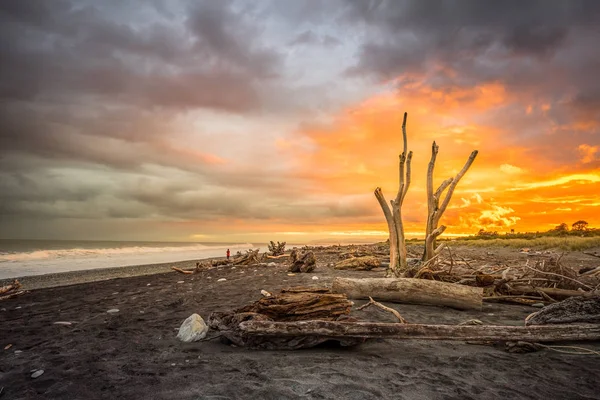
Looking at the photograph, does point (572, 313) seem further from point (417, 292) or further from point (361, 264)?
point (361, 264)

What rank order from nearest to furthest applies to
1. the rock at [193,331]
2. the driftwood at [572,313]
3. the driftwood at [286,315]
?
1. the driftwood at [286,315]
2. the driftwood at [572,313]
3. the rock at [193,331]

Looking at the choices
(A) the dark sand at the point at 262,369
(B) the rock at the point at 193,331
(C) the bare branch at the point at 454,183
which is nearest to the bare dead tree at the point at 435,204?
(C) the bare branch at the point at 454,183

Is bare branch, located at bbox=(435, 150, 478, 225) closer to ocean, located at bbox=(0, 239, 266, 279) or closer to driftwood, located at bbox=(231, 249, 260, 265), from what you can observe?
driftwood, located at bbox=(231, 249, 260, 265)

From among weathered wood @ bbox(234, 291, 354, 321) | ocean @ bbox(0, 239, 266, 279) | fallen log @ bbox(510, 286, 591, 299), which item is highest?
weathered wood @ bbox(234, 291, 354, 321)

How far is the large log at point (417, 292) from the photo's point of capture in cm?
584

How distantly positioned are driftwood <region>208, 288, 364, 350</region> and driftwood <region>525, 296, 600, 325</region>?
2.65 meters

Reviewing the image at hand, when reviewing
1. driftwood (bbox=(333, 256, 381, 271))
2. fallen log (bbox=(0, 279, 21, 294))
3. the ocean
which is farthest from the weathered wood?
the ocean

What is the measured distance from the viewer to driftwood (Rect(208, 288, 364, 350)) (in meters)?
3.69

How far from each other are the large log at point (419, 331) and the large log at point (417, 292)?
2177 millimetres

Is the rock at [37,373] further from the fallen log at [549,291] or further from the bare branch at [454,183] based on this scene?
the bare branch at [454,183]

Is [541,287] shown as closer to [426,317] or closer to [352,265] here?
[426,317]

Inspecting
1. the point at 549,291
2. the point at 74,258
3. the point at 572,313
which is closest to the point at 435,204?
the point at 549,291

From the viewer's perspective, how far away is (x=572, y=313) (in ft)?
13.3

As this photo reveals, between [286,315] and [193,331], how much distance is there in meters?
1.38
